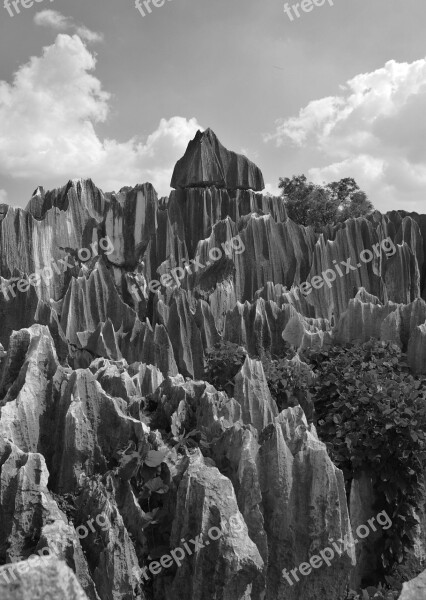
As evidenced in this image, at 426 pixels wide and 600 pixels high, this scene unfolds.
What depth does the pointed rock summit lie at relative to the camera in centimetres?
1931

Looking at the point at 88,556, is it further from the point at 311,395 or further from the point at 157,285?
the point at 157,285

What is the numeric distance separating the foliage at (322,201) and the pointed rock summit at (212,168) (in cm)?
619

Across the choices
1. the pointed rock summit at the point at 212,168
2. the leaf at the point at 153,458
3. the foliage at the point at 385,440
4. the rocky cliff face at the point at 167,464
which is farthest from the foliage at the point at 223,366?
the pointed rock summit at the point at 212,168

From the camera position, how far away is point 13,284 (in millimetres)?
14109

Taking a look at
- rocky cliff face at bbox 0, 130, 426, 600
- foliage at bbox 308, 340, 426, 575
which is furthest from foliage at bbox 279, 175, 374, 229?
foliage at bbox 308, 340, 426, 575

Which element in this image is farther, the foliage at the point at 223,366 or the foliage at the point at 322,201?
the foliage at the point at 322,201

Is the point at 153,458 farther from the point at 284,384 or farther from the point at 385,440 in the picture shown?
the point at 284,384

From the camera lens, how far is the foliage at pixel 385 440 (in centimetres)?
664

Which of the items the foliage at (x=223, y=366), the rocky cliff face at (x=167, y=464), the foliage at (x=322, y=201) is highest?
the foliage at (x=322, y=201)

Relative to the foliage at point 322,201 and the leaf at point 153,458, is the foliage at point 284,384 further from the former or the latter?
the foliage at point 322,201

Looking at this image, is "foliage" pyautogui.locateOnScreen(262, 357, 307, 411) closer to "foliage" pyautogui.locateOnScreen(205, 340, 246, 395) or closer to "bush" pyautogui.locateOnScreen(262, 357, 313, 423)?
"bush" pyautogui.locateOnScreen(262, 357, 313, 423)

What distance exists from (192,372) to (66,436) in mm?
6958

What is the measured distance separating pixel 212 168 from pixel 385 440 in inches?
569

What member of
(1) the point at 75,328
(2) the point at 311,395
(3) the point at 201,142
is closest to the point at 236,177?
(3) the point at 201,142
